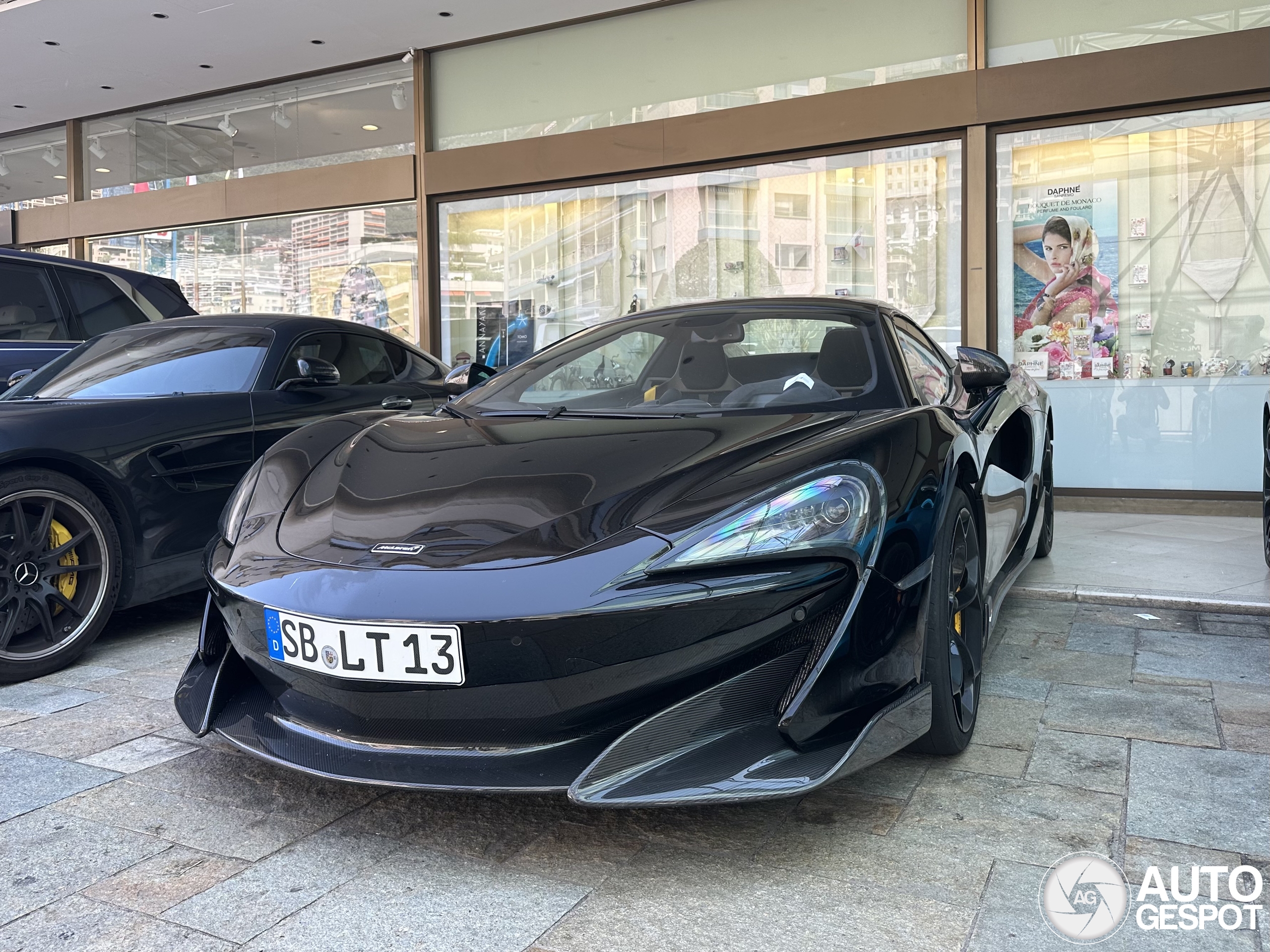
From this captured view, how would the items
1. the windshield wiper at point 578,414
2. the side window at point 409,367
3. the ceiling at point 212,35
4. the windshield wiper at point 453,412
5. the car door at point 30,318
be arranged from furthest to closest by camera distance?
the ceiling at point 212,35, the car door at point 30,318, the side window at point 409,367, the windshield wiper at point 453,412, the windshield wiper at point 578,414


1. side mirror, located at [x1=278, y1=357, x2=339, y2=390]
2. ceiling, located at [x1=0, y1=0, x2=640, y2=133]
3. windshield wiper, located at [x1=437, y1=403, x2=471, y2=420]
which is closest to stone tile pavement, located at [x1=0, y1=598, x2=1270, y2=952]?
windshield wiper, located at [x1=437, y1=403, x2=471, y2=420]

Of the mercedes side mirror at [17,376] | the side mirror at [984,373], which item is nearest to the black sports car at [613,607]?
the side mirror at [984,373]

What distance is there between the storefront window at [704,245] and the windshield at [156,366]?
307 centimetres

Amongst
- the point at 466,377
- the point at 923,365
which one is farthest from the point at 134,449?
the point at 923,365

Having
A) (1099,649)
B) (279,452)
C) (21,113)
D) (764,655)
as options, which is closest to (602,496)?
(764,655)

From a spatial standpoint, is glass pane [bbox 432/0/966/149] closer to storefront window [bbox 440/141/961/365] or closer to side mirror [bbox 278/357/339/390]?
storefront window [bbox 440/141/961/365]

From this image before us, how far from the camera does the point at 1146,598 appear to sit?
14.0 feet

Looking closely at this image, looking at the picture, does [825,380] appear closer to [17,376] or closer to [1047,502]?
[1047,502]

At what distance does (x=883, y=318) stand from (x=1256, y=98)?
16.3 feet

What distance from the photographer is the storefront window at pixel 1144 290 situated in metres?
6.80

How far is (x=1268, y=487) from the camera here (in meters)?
4.53

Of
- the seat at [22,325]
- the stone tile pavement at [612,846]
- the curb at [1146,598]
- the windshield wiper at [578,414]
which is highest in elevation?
the seat at [22,325]

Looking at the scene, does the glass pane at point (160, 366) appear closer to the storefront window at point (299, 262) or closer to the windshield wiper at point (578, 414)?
the windshield wiper at point (578, 414)

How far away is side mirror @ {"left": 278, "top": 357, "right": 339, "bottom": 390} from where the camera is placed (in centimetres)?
444
